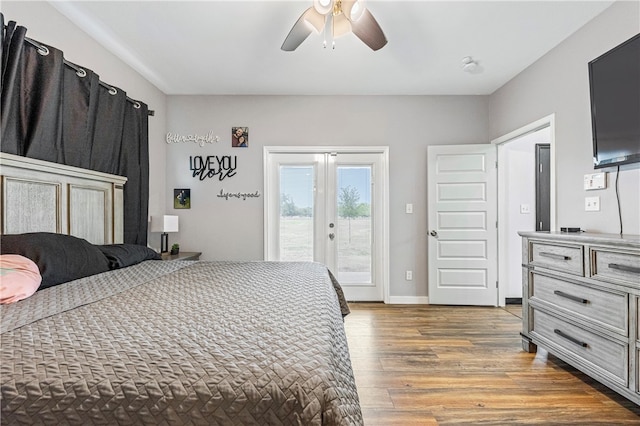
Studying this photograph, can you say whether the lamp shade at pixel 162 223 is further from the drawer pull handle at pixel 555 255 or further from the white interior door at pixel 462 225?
the drawer pull handle at pixel 555 255

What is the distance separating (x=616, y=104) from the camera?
222cm

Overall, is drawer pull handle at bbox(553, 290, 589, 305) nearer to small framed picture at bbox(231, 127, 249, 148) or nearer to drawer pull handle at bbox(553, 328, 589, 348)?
drawer pull handle at bbox(553, 328, 589, 348)

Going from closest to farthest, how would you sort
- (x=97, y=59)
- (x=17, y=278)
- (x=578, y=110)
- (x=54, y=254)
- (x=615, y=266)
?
(x=17, y=278) < (x=54, y=254) < (x=615, y=266) < (x=578, y=110) < (x=97, y=59)

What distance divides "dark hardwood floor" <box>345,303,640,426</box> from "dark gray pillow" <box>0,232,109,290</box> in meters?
1.80

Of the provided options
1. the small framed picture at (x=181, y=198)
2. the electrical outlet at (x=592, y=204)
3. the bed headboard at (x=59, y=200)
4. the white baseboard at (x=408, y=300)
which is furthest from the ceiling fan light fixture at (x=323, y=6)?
the white baseboard at (x=408, y=300)

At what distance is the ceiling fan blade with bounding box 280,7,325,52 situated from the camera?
2202 millimetres

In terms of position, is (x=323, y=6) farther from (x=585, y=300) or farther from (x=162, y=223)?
(x=162, y=223)

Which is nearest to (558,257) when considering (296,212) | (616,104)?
(616,104)

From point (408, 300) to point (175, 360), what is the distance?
3819 mm

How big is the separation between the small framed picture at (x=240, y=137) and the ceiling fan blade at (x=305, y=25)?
1.86 metres

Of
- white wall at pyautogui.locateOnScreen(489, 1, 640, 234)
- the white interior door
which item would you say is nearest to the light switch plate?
white wall at pyautogui.locateOnScreen(489, 1, 640, 234)

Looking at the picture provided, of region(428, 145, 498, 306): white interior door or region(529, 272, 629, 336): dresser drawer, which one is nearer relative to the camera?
region(529, 272, 629, 336): dresser drawer

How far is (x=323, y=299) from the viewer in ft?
4.65

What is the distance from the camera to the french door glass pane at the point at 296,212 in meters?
4.32
